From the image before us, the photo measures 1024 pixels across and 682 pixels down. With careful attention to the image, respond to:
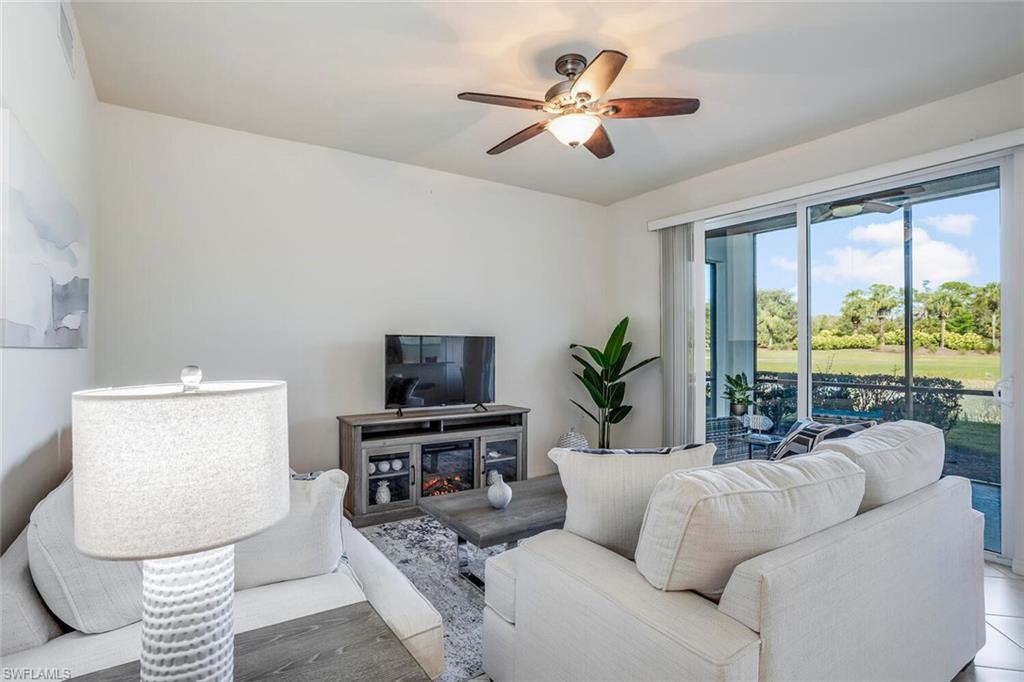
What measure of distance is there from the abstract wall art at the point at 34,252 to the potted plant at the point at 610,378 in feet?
12.0

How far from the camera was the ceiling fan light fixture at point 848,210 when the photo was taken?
3.45 m

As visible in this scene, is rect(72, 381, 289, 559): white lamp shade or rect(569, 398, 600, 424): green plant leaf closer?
rect(72, 381, 289, 559): white lamp shade

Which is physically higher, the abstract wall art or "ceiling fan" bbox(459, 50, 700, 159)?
"ceiling fan" bbox(459, 50, 700, 159)

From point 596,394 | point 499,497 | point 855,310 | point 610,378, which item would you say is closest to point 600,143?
point 499,497

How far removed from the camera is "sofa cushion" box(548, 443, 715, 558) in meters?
1.48

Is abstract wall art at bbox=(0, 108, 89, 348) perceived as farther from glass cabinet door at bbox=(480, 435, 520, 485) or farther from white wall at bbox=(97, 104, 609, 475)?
glass cabinet door at bbox=(480, 435, 520, 485)

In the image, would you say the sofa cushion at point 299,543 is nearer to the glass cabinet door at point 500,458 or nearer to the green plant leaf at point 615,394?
the glass cabinet door at point 500,458

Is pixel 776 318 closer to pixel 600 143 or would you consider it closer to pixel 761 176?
Answer: pixel 761 176

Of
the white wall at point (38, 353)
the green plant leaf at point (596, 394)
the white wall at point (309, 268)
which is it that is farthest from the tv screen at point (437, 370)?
the white wall at point (38, 353)

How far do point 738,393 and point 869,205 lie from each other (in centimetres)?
163

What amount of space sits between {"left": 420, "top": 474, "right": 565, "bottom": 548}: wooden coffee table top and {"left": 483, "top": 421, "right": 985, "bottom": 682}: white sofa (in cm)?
41

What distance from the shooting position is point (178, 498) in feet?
2.50

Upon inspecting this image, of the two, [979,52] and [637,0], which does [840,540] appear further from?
[979,52]

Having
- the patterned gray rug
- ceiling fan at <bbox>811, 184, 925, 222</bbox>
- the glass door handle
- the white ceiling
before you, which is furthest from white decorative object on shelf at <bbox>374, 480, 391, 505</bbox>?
the glass door handle
